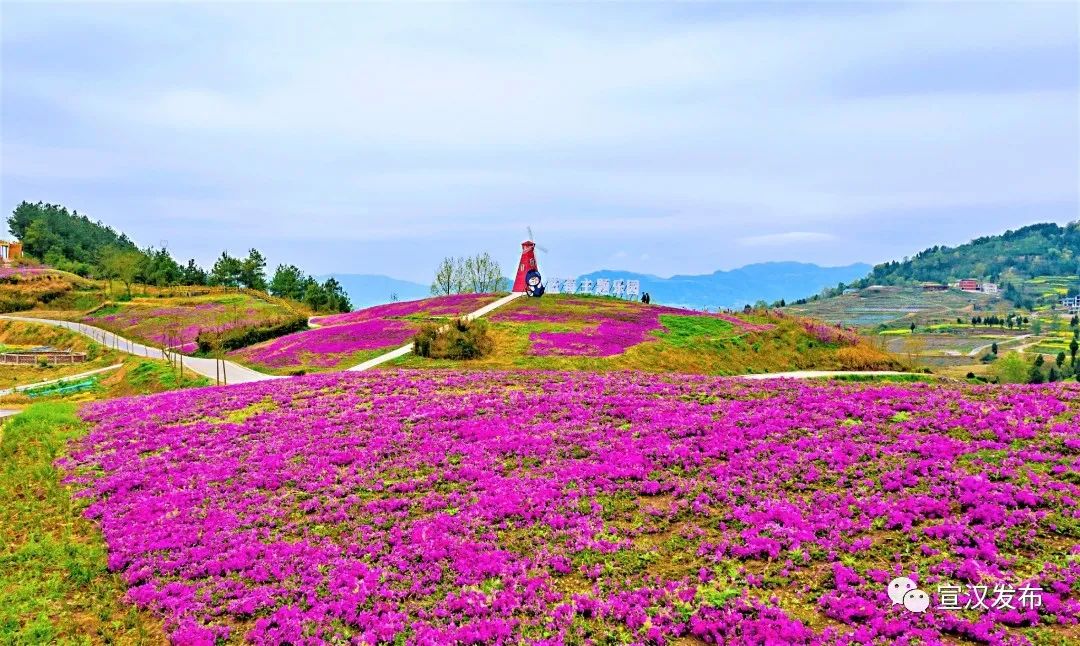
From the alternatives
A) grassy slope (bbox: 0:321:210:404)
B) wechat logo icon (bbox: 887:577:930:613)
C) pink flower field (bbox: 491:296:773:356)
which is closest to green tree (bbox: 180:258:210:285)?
grassy slope (bbox: 0:321:210:404)

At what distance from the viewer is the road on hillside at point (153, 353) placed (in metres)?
49.4

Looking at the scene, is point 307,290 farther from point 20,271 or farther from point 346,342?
point 346,342

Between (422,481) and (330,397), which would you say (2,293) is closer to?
(330,397)

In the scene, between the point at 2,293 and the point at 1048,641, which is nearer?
the point at 1048,641

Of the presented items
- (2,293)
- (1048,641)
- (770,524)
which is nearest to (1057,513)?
(1048,641)

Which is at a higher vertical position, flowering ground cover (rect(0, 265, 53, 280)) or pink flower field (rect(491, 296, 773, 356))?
flowering ground cover (rect(0, 265, 53, 280))

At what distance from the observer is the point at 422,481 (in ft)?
60.8

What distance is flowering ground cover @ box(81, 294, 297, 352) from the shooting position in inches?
3103

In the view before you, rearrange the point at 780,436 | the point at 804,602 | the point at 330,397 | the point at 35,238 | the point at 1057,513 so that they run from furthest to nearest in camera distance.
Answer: the point at 35,238 → the point at 330,397 → the point at 780,436 → the point at 1057,513 → the point at 804,602

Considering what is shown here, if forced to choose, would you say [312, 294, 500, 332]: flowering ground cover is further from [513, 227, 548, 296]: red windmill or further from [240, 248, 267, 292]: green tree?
[240, 248, 267, 292]: green tree

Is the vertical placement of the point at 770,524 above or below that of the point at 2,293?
below

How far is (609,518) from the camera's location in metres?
15.8

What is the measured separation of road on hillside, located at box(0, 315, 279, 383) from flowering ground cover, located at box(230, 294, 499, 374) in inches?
66.2

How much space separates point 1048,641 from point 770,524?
16.9 ft
